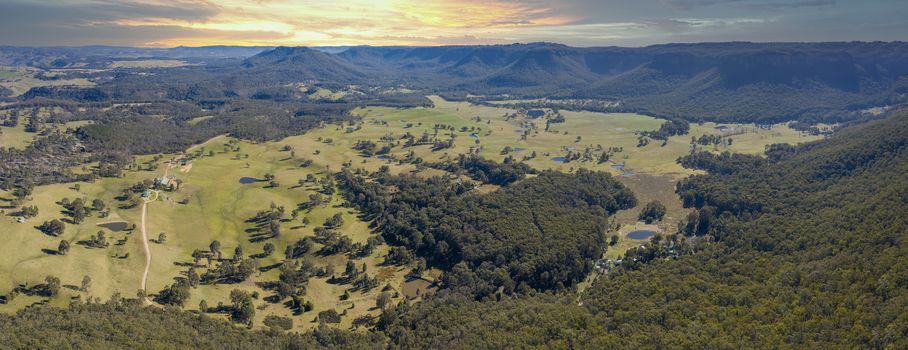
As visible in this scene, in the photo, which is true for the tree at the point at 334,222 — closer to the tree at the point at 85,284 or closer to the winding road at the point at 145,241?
the winding road at the point at 145,241

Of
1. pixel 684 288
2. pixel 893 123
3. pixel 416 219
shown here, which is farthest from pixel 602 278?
pixel 893 123

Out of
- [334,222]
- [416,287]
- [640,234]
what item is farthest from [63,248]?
[640,234]

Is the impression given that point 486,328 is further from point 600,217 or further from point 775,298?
point 600,217

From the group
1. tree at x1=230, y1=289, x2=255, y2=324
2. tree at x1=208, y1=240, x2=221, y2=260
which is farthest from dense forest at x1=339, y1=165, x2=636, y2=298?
tree at x1=208, y1=240, x2=221, y2=260

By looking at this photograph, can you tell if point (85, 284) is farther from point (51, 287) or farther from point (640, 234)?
point (640, 234)

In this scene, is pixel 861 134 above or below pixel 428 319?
above

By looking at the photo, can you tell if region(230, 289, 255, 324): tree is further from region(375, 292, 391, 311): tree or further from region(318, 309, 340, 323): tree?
region(375, 292, 391, 311): tree
